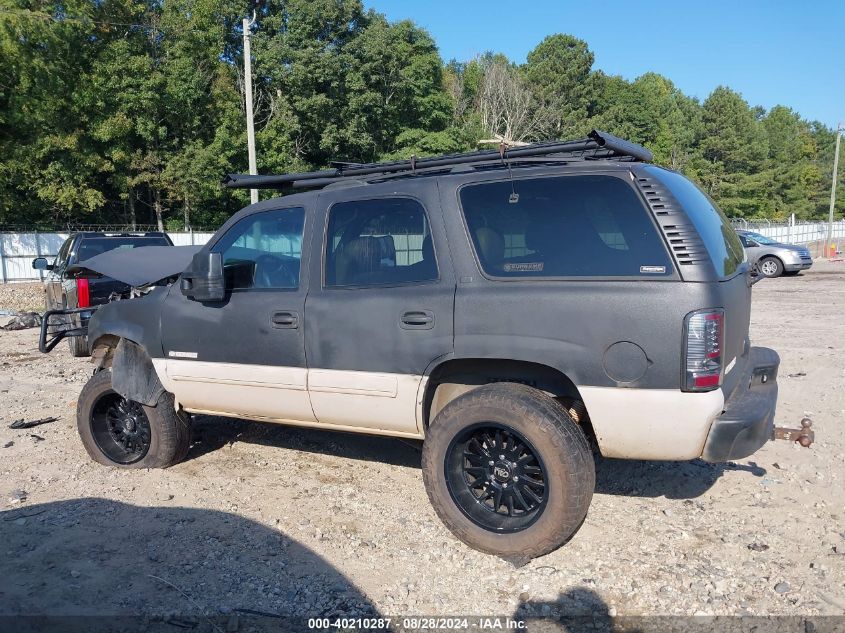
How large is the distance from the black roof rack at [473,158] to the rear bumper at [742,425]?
4.95 feet

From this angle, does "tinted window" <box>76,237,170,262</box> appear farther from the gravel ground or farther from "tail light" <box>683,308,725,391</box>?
"tail light" <box>683,308,725,391</box>

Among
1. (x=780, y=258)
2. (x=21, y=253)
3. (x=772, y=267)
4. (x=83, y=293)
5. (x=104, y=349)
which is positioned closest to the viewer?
(x=104, y=349)

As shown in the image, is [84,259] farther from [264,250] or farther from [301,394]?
[301,394]

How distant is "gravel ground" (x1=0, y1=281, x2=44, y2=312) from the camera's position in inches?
667

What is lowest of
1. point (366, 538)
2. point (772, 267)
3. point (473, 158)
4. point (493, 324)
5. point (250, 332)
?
point (366, 538)

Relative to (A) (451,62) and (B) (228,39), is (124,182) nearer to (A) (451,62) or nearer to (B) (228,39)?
(B) (228,39)

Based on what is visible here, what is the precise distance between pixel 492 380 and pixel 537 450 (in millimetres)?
600

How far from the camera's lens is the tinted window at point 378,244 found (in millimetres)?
4051

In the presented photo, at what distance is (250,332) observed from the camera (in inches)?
177

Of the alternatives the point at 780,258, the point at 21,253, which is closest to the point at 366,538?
the point at 780,258

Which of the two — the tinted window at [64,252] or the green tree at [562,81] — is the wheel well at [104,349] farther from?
the green tree at [562,81]

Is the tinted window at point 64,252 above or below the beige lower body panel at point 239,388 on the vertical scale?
above

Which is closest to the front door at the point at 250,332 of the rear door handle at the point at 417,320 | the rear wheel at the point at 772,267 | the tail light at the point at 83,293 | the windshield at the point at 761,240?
the rear door handle at the point at 417,320

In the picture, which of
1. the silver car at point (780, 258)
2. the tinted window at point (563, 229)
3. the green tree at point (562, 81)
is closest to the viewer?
the tinted window at point (563, 229)
